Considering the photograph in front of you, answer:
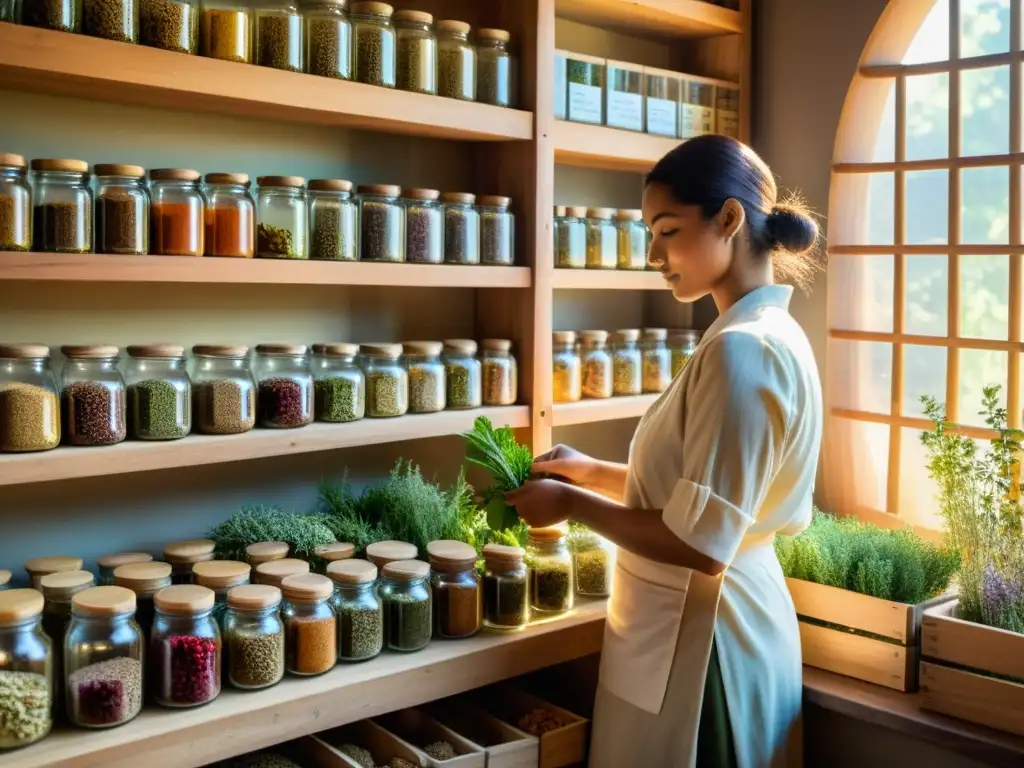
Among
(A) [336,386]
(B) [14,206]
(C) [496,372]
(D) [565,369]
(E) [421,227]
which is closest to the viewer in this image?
(B) [14,206]

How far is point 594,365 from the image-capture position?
2.53m

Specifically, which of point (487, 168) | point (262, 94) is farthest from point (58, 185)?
point (487, 168)

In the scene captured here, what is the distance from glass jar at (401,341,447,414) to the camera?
7.11ft

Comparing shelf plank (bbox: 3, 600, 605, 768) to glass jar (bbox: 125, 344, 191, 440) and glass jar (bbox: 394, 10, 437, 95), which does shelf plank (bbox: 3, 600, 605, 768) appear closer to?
glass jar (bbox: 125, 344, 191, 440)

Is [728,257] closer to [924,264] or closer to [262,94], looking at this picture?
[262,94]

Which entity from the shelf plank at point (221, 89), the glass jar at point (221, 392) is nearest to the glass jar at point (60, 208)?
the shelf plank at point (221, 89)

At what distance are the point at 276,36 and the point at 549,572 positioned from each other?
1.10 meters

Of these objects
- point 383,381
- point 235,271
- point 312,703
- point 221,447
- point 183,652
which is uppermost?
point 235,271

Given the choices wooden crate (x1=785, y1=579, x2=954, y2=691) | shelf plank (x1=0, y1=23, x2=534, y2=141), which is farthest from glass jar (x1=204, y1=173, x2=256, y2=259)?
wooden crate (x1=785, y1=579, x2=954, y2=691)

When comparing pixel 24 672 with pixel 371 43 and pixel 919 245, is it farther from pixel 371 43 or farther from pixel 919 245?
pixel 919 245

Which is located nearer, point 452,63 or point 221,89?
point 221,89

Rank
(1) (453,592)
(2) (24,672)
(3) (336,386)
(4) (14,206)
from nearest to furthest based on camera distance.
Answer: (2) (24,672)
(4) (14,206)
(1) (453,592)
(3) (336,386)

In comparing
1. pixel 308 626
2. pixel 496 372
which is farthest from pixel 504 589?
pixel 496 372

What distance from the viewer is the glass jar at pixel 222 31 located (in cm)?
182
